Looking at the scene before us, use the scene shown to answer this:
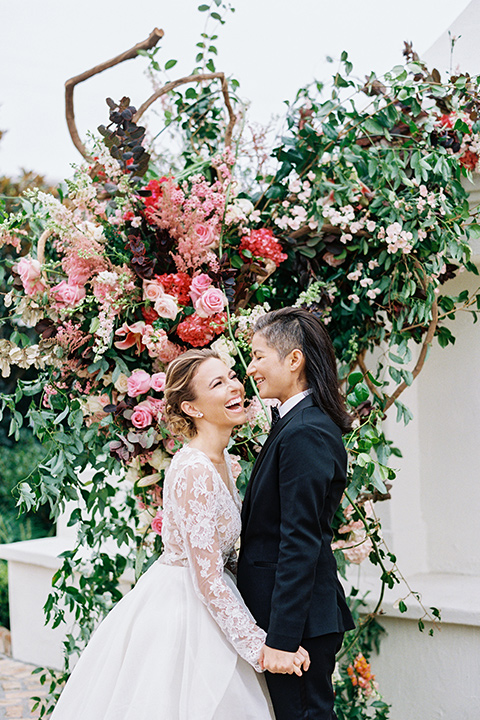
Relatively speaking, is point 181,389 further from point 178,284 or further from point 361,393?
point 361,393

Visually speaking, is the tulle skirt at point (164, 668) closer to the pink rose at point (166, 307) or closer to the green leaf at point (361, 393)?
the green leaf at point (361, 393)

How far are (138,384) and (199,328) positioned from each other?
29 cm

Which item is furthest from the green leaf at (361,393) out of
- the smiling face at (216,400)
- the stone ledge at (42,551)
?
the stone ledge at (42,551)

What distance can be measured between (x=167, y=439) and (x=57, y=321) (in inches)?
24.1

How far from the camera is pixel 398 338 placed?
292cm

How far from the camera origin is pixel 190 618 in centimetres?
215

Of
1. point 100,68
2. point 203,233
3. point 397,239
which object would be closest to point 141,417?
point 203,233

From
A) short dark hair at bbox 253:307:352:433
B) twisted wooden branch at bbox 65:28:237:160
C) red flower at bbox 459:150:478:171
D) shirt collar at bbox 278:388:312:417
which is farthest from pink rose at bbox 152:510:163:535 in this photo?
red flower at bbox 459:150:478:171

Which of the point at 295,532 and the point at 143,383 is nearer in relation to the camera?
the point at 295,532

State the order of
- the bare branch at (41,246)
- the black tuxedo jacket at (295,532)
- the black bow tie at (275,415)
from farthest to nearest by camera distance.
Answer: the bare branch at (41,246), the black bow tie at (275,415), the black tuxedo jacket at (295,532)

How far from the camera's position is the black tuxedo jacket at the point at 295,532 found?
6.45ft

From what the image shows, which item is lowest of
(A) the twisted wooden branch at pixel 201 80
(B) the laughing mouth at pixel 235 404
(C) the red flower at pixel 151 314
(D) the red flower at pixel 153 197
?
(B) the laughing mouth at pixel 235 404

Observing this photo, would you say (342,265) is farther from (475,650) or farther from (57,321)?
(475,650)

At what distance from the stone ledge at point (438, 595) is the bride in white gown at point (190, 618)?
1289mm
